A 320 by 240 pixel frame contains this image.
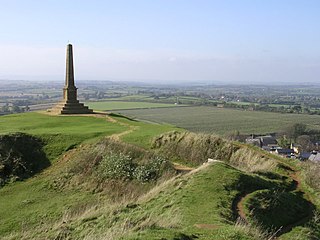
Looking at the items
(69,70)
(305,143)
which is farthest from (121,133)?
(305,143)

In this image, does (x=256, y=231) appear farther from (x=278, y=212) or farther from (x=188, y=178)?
(x=188, y=178)

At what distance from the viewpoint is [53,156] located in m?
19.7

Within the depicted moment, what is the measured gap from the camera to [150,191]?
46.5 feet

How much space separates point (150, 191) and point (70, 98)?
18459 millimetres

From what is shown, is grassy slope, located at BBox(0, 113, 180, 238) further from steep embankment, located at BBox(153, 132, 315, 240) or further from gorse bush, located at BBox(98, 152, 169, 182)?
steep embankment, located at BBox(153, 132, 315, 240)

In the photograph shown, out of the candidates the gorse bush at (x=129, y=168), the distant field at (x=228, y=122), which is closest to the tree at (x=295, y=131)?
the distant field at (x=228, y=122)

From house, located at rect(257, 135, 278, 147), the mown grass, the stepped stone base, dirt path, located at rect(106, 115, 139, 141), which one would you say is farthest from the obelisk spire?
house, located at rect(257, 135, 278, 147)

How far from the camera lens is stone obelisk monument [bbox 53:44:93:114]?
30422 mm

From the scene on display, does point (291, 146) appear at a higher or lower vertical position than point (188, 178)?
lower

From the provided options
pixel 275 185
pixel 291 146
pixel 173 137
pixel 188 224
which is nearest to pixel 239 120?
pixel 291 146

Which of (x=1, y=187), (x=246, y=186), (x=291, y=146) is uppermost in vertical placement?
(x=246, y=186)

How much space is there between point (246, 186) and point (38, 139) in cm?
1168

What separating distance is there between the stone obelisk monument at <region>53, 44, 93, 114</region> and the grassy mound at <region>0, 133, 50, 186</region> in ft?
31.4

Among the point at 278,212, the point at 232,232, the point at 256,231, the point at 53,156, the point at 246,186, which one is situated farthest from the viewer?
the point at 53,156
